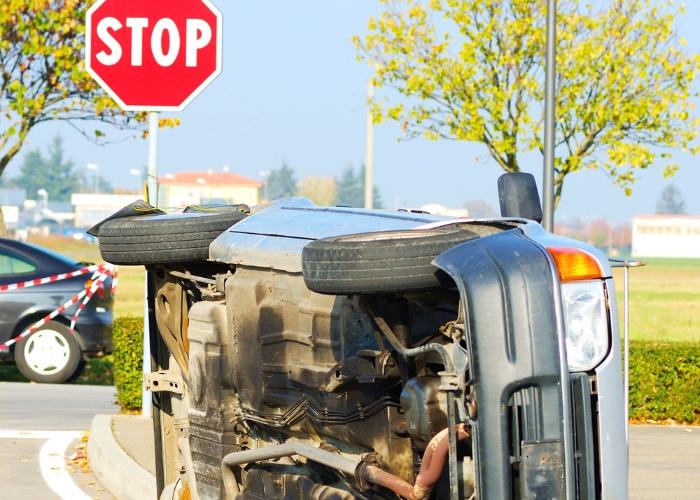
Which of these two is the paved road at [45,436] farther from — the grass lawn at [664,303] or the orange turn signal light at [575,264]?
the grass lawn at [664,303]

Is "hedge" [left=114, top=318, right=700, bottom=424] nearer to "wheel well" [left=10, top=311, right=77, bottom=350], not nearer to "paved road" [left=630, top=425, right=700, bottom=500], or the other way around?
"paved road" [left=630, top=425, right=700, bottom=500]

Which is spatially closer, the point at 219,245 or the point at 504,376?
the point at 504,376

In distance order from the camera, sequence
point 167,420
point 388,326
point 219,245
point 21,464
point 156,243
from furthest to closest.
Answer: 1. point 21,464
2. point 167,420
3. point 156,243
4. point 219,245
5. point 388,326

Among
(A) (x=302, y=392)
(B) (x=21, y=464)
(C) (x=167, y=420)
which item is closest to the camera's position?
(A) (x=302, y=392)

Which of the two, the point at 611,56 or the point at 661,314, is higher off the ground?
the point at 611,56

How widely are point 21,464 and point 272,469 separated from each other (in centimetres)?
492

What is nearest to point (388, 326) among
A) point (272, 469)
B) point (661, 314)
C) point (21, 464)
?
point (272, 469)

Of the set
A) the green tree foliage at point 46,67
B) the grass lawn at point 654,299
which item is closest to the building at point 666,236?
the grass lawn at point 654,299

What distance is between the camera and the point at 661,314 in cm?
4569

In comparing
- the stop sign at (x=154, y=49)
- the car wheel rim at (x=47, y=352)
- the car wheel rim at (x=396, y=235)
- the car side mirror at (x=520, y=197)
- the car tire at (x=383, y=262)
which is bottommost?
the car wheel rim at (x=47, y=352)

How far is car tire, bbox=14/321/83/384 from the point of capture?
14.9 m

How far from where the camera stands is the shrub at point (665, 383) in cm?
1237

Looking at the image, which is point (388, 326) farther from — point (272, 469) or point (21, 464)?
point (21, 464)

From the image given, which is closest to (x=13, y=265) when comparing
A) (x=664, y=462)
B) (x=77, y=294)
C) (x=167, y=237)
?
(x=77, y=294)
